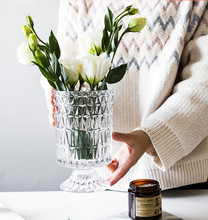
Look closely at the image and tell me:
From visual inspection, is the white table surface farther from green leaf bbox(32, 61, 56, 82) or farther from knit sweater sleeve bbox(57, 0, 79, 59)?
knit sweater sleeve bbox(57, 0, 79, 59)

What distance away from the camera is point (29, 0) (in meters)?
1.29

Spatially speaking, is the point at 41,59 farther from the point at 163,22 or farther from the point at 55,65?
the point at 163,22

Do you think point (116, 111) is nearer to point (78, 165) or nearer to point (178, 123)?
point (178, 123)

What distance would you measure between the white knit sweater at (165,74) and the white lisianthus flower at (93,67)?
30cm

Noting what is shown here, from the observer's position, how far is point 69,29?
1.13 metres

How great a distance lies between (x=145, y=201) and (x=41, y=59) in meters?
0.32

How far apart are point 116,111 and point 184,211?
12.7 inches

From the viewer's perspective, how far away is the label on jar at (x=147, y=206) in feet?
2.42

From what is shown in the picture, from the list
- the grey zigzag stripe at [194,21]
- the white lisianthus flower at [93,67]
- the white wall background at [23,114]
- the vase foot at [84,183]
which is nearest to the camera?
the white lisianthus flower at [93,67]

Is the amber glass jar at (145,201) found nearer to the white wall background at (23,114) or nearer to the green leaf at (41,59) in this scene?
the green leaf at (41,59)

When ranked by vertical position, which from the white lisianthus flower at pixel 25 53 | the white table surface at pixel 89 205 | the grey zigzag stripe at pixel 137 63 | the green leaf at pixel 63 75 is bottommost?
the white table surface at pixel 89 205

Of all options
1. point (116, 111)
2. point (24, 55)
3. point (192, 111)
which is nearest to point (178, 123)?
point (192, 111)

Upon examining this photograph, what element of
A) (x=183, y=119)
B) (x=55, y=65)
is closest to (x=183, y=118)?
(x=183, y=119)

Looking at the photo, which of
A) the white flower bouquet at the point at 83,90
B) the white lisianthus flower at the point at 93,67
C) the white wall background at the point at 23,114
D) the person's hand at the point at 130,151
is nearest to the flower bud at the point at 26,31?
the white flower bouquet at the point at 83,90
